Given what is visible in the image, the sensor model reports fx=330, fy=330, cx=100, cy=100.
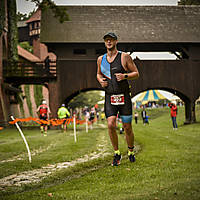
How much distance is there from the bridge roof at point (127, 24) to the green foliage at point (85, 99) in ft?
102

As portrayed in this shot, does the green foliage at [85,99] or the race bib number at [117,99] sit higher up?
the green foliage at [85,99]

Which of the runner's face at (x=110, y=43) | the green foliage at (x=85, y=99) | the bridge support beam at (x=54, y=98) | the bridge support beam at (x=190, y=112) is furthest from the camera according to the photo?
the green foliage at (x=85, y=99)

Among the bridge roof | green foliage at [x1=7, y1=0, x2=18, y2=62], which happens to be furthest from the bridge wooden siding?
green foliage at [x1=7, y1=0, x2=18, y2=62]

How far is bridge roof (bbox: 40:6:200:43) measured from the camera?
2691 cm

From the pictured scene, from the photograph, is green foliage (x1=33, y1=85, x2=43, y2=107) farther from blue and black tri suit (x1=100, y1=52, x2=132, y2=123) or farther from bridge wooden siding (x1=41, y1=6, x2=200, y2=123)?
blue and black tri suit (x1=100, y1=52, x2=132, y2=123)

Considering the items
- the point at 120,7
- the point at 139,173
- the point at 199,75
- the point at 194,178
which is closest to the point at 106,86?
the point at 139,173

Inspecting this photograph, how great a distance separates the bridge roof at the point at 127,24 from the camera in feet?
88.3

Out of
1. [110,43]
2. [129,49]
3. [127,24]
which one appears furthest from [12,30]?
[110,43]

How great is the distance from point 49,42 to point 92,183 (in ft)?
74.5

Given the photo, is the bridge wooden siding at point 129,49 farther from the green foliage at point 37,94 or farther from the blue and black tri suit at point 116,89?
the blue and black tri suit at point 116,89

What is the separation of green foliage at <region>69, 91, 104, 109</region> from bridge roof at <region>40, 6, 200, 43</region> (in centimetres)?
3117

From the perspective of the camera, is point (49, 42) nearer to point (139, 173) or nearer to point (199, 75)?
point (199, 75)

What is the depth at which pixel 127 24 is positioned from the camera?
94.9ft

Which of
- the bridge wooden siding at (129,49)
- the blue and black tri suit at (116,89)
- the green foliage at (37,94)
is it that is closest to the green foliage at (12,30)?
the bridge wooden siding at (129,49)
